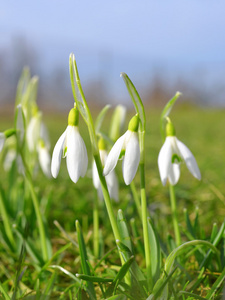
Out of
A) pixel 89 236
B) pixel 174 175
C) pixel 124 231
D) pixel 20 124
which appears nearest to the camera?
pixel 124 231

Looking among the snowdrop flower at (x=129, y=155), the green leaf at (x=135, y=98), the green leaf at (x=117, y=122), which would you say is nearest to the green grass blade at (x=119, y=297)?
the snowdrop flower at (x=129, y=155)

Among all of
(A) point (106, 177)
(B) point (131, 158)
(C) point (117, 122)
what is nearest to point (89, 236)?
(A) point (106, 177)

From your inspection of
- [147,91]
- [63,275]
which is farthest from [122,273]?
[147,91]

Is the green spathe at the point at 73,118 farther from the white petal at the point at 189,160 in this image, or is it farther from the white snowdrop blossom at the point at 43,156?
the white snowdrop blossom at the point at 43,156

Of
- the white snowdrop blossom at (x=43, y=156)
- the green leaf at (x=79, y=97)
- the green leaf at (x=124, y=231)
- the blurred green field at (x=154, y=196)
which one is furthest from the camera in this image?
the blurred green field at (x=154, y=196)

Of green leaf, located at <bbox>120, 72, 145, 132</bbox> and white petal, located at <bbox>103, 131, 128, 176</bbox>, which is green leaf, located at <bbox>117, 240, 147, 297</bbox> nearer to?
white petal, located at <bbox>103, 131, 128, 176</bbox>

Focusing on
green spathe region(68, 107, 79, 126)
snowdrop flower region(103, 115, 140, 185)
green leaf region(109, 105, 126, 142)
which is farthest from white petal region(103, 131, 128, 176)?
green leaf region(109, 105, 126, 142)

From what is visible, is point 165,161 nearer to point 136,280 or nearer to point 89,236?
point 136,280
